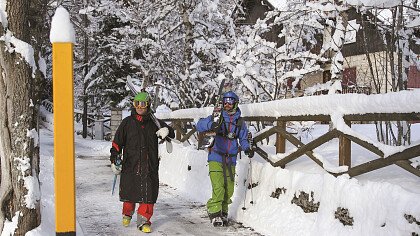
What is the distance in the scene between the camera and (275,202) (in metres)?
5.95

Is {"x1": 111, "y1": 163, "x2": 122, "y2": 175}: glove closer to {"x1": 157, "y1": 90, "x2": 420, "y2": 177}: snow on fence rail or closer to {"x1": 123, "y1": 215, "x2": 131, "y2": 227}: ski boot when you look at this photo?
{"x1": 123, "y1": 215, "x2": 131, "y2": 227}: ski boot

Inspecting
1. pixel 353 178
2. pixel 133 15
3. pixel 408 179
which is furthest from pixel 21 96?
pixel 133 15

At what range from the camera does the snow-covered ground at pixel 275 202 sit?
403 centimetres

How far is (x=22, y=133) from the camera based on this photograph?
13.8 ft

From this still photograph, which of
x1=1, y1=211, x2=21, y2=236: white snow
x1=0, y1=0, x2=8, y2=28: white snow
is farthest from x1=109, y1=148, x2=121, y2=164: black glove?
x1=0, y1=0, x2=8, y2=28: white snow

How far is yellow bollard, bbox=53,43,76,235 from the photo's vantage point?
257 cm

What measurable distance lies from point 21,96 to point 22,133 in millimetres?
326

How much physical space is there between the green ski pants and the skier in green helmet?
2.35 feet

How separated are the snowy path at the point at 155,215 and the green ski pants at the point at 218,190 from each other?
0.25 metres

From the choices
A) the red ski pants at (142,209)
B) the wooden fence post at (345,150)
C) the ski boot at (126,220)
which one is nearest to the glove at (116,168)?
the red ski pants at (142,209)

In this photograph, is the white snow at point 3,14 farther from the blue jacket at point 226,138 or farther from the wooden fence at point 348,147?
the wooden fence at point 348,147

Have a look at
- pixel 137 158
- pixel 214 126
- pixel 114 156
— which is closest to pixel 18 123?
pixel 114 156

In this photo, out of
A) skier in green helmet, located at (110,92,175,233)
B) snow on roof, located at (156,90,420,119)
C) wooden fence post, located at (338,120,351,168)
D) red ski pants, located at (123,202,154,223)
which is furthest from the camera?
skier in green helmet, located at (110,92,175,233)

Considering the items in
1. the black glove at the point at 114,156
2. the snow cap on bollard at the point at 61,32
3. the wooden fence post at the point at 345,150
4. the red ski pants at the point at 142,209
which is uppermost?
the snow cap on bollard at the point at 61,32
